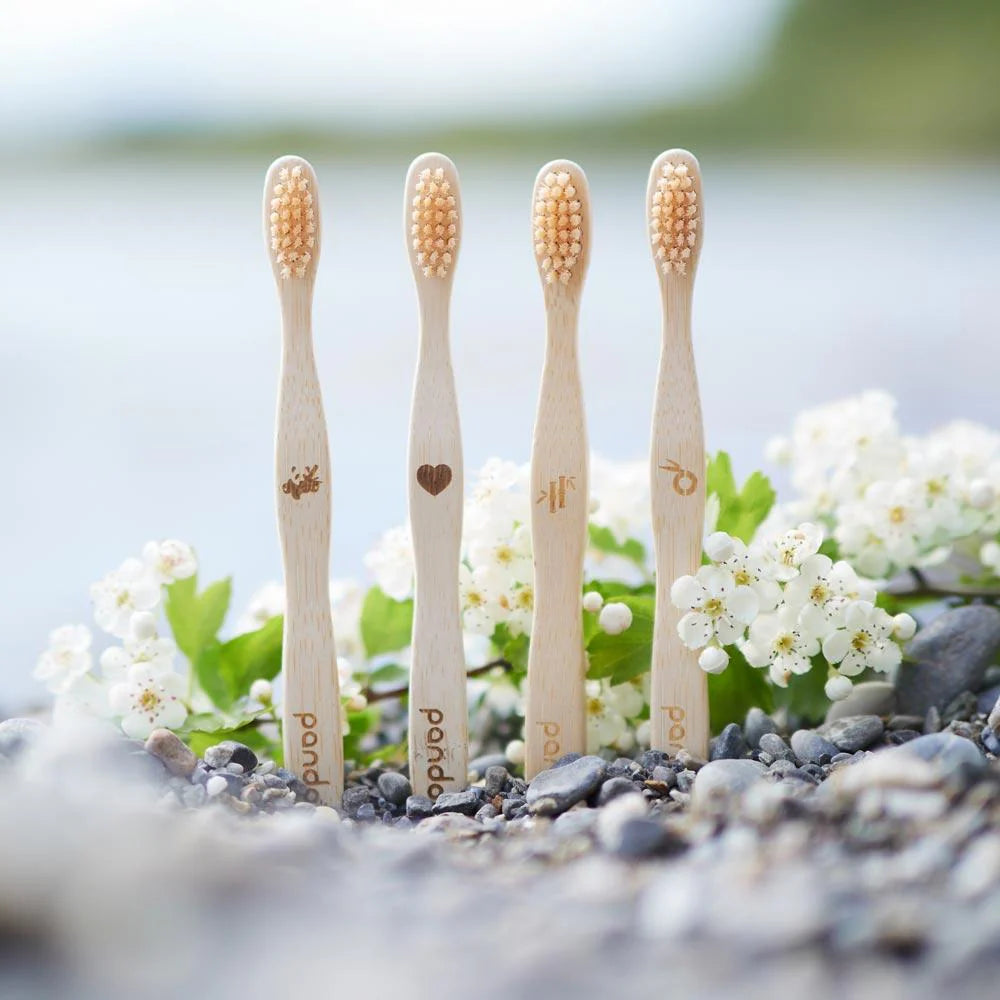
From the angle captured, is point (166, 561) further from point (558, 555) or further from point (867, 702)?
point (867, 702)

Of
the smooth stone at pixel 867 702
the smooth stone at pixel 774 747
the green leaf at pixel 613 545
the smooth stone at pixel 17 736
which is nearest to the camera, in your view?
the smooth stone at pixel 17 736

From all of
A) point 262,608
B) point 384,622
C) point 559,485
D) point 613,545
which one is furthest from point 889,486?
point 262,608

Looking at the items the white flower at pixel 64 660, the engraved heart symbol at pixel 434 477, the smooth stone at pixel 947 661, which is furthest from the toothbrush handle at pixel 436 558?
the smooth stone at pixel 947 661

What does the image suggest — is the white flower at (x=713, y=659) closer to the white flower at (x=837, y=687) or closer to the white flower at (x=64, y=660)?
the white flower at (x=837, y=687)

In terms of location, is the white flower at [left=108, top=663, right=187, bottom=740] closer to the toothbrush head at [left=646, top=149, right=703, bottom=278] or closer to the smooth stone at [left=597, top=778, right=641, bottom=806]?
the smooth stone at [left=597, top=778, right=641, bottom=806]

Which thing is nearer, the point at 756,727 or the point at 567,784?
the point at 567,784

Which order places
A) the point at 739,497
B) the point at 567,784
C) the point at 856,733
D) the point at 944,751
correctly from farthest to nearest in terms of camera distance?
the point at 739,497, the point at 856,733, the point at 567,784, the point at 944,751

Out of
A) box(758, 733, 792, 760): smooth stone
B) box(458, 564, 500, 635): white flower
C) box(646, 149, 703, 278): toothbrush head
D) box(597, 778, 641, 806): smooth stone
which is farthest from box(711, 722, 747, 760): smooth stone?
box(646, 149, 703, 278): toothbrush head
